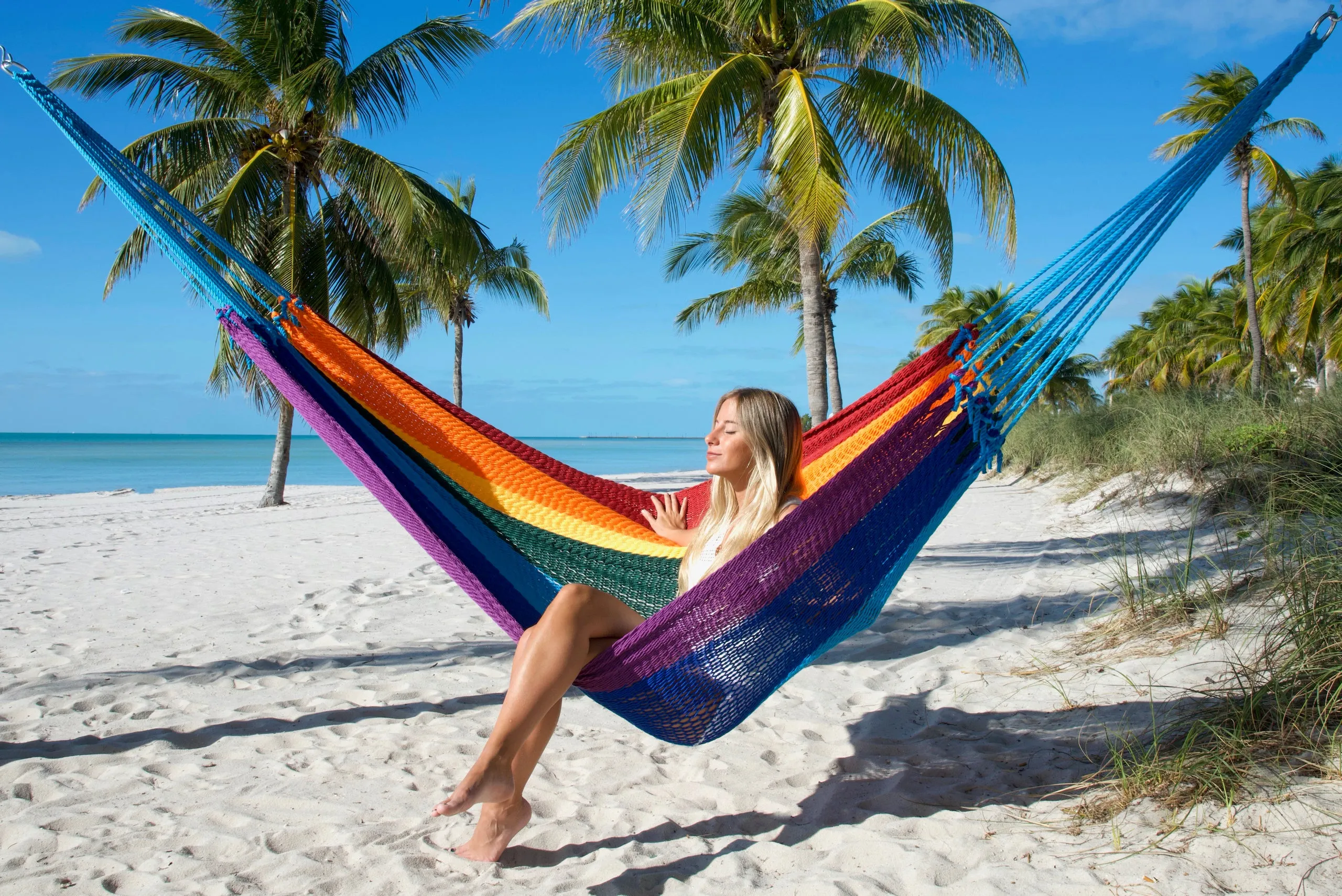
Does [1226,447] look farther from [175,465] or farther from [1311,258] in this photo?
[175,465]

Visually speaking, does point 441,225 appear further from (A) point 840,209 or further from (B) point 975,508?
(B) point 975,508

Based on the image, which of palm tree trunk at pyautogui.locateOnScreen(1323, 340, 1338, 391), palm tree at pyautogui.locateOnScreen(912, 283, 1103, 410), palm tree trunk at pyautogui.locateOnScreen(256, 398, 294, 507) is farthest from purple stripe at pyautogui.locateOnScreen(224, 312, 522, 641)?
palm tree at pyautogui.locateOnScreen(912, 283, 1103, 410)

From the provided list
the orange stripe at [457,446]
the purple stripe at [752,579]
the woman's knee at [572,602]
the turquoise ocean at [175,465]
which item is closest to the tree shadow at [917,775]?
the purple stripe at [752,579]

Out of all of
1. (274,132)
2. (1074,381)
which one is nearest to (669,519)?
(274,132)

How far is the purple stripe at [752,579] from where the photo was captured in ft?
4.22

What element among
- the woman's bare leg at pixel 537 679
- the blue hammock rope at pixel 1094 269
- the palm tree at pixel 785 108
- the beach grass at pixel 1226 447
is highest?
the palm tree at pixel 785 108

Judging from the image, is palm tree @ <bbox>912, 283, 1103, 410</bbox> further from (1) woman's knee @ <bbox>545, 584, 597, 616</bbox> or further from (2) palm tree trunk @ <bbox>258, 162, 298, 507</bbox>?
(1) woman's knee @ <bbox>545, 584, 597, 616</bbox>

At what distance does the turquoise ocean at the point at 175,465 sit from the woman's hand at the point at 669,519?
11593 mm

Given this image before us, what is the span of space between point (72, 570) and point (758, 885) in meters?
3.92

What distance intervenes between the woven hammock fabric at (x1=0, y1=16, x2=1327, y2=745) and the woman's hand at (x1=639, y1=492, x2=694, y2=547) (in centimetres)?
3

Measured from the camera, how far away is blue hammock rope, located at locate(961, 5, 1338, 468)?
5.32 feet

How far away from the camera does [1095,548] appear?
3.77 meters

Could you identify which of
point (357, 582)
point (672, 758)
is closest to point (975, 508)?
point (357, 582)

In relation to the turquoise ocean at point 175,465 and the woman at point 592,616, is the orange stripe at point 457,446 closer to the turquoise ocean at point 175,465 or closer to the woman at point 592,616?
the woman at point 592,616
